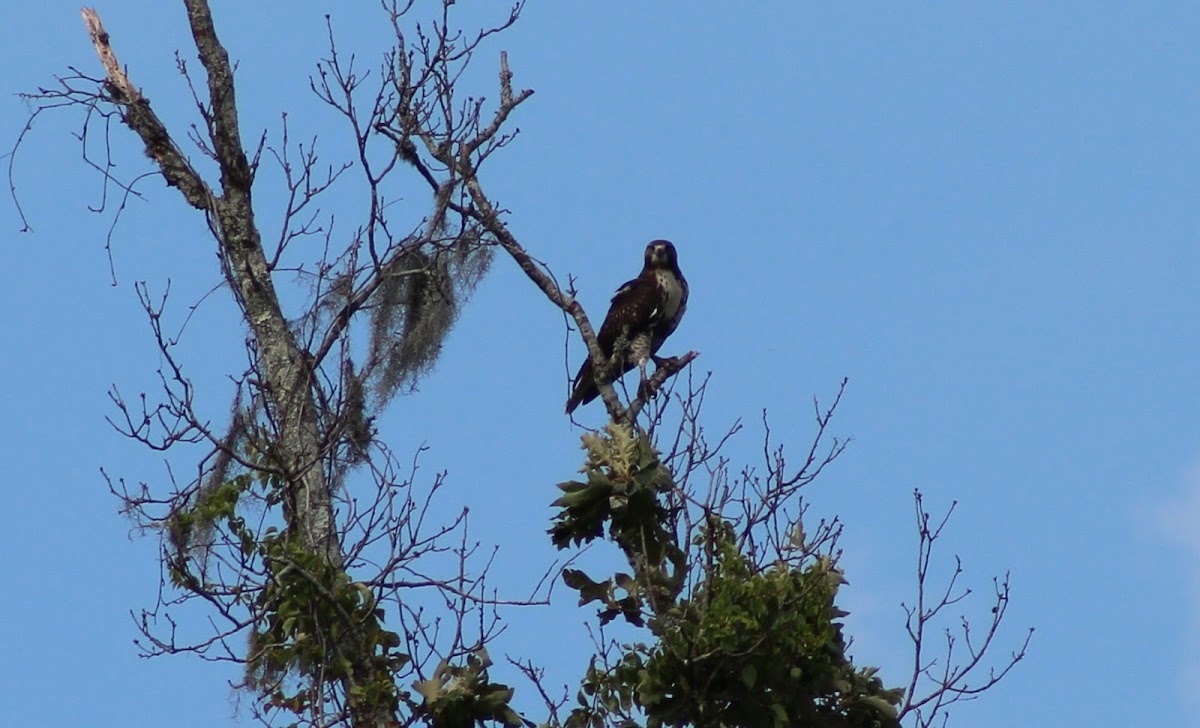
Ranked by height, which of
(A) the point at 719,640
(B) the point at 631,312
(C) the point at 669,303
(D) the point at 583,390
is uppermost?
(C) the point at 669,303

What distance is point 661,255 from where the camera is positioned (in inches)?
350

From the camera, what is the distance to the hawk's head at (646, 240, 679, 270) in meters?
8.89

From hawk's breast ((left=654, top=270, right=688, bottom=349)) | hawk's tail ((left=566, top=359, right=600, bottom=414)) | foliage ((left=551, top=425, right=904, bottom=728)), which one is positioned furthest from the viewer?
hawk's breast ((left=654, top=270, right=688, bottom=349))

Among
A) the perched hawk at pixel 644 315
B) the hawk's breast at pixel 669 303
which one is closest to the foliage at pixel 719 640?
the perched hawk at pixel 644 315

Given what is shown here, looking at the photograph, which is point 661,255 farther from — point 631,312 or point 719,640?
point 719,640

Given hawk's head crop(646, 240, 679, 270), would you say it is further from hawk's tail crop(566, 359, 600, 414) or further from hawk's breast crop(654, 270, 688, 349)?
hawk's tail crop(566, 359, 600, 414)

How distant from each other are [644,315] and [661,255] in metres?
0.66

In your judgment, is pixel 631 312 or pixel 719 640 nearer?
pixel 719 640

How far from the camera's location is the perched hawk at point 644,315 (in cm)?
813

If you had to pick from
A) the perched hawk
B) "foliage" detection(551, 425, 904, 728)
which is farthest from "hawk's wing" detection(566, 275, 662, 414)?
"foliage" detection(551, 425, 904, 728)

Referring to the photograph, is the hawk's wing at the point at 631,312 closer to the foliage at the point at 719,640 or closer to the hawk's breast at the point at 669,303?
the hawk's breast at the point at 669,303

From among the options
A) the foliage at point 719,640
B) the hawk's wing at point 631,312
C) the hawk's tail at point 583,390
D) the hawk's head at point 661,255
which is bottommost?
the foliage at point 719,640

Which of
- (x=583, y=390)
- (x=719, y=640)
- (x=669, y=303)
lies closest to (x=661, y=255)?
(x=669, y=303)

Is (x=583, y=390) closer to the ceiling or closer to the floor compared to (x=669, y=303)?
closer to the floor
